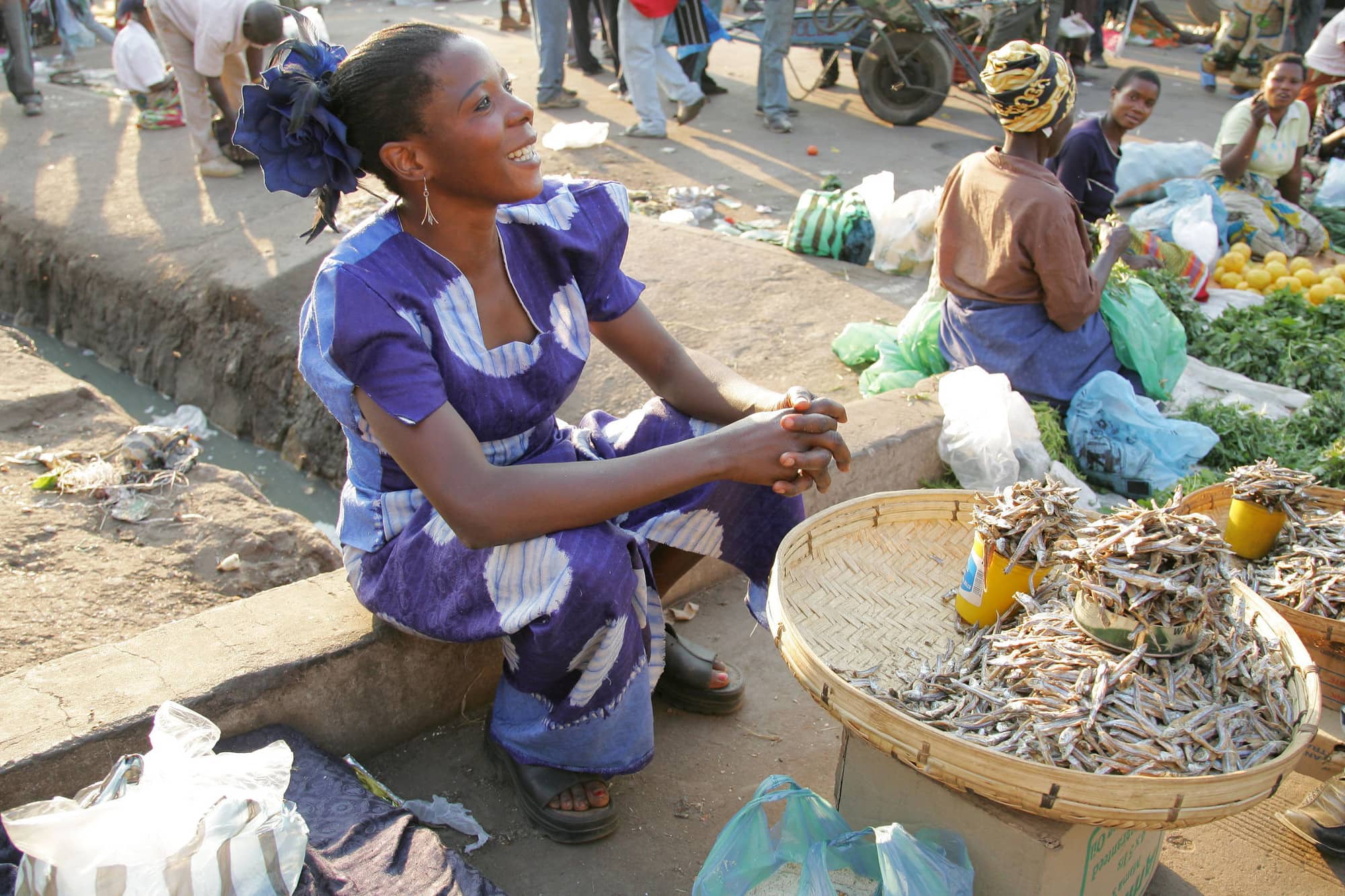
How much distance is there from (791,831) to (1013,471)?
1.72 m

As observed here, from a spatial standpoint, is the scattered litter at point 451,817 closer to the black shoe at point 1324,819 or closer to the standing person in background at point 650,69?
the black shoe at point 1324,819

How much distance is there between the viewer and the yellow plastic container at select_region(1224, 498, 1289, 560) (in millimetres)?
2357

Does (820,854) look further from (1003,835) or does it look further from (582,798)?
(582,798)

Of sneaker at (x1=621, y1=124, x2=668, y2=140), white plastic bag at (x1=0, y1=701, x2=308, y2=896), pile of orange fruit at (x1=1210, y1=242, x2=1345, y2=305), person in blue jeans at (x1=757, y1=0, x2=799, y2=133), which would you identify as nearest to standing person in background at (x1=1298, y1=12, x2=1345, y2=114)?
pile of orange fruit at (x1=1210, y1=242, x2=1345, y2=305)

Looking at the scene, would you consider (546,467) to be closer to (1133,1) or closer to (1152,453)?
(1152,453)

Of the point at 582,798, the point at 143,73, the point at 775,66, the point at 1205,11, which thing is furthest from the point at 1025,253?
the point at 1205,11

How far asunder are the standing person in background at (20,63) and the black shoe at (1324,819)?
8.70 meters

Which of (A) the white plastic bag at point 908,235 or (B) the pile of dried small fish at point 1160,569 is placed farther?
(A) the white plastic bag at point 908,235

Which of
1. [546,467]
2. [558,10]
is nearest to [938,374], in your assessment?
[546,467]

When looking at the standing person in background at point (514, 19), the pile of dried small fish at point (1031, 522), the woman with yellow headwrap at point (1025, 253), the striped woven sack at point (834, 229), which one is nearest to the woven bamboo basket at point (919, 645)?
the pile of dried small fish at point (1031, 522)

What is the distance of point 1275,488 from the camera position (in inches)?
91.8

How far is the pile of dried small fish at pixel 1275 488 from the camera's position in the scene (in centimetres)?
233

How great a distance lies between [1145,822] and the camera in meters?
1.53

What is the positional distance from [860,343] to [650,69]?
388 centimetres
